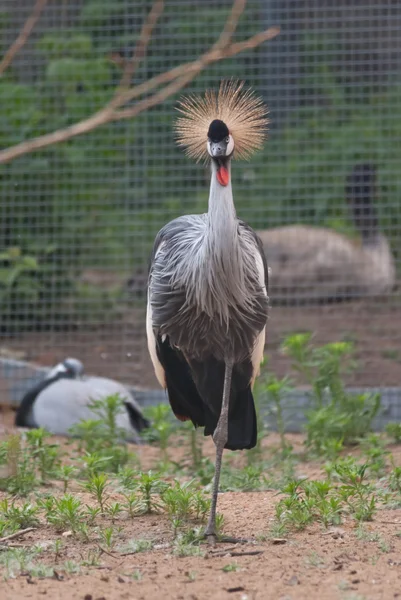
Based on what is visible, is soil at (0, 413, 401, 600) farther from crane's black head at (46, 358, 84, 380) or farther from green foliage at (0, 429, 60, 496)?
crane's black head at (46, 358, 84, 380)

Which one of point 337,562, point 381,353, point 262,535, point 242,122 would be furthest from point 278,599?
point 381,353

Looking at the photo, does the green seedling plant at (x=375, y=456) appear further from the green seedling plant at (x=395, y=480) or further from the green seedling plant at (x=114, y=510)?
the green seedling plant at (x=114, y=510)

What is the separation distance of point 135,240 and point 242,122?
4.22 metres

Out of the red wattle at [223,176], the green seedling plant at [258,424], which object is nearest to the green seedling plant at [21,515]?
the red wattle at [223,176]

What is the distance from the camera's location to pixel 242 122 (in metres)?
4.40

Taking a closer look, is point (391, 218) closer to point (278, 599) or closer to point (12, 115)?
point (12, 115)

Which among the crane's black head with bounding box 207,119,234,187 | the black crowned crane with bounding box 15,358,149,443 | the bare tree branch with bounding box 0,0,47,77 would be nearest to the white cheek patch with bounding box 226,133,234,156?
the crane's black head with bounding box 207,119,234,187

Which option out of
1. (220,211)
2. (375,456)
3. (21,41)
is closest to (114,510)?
(220,211)

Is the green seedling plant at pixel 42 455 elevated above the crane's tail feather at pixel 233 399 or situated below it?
below

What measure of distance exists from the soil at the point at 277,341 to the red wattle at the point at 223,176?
12.9ft

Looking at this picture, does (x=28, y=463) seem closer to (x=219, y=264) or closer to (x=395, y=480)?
(x=219, y=264)

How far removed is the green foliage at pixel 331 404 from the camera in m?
5.80

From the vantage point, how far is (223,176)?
409cm

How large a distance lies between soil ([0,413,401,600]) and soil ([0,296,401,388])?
390 centimetres
